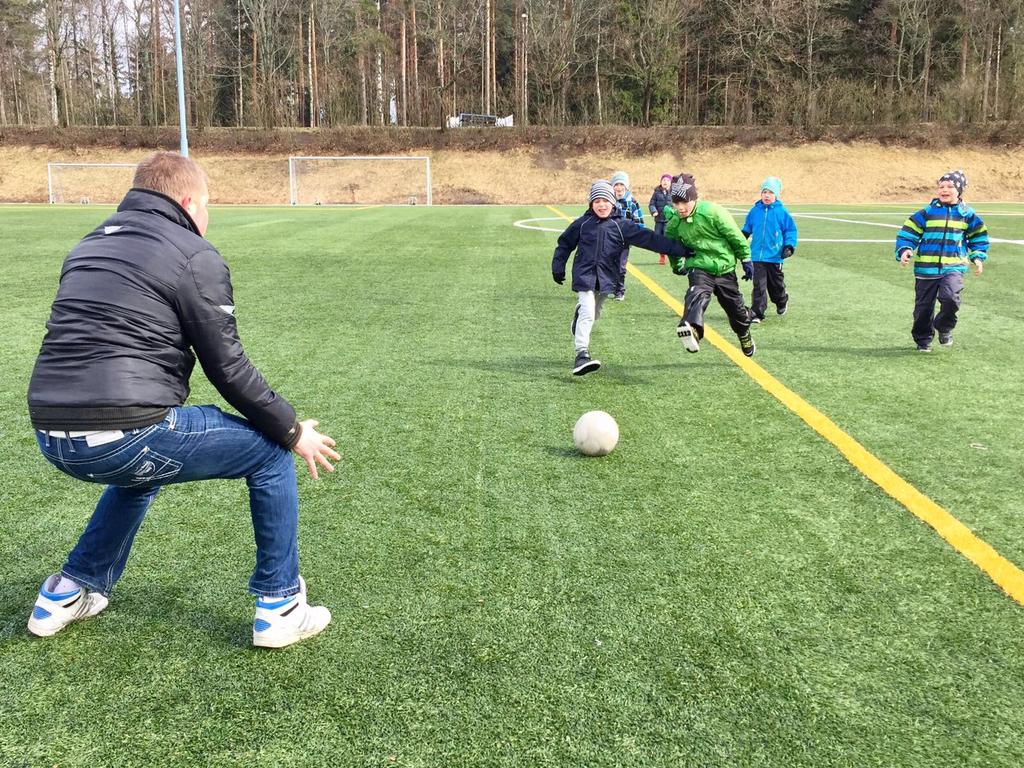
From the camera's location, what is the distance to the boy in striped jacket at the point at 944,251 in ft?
28.1

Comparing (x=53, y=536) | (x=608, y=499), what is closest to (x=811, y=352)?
(x=608, y=499)

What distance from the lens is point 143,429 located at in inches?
109

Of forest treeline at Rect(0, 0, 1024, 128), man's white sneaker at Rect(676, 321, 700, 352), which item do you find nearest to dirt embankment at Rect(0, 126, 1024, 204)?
forest treeline at Rect(0, 0, 1024, 128)

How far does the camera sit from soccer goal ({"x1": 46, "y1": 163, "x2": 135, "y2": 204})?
47062mm

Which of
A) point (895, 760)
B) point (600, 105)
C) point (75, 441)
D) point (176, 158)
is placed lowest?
point (895, 760)

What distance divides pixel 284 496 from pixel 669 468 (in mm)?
2761

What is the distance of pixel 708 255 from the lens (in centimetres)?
798

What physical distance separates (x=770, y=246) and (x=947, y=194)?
8.23 feet

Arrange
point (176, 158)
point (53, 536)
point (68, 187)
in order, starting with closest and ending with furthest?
point (176, 158) < point (53, 536) < point (68, 187)

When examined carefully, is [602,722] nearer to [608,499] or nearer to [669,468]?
[608,499]

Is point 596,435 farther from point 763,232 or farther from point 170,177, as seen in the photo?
point 763,232

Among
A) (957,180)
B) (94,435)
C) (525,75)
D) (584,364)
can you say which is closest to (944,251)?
(957,180)

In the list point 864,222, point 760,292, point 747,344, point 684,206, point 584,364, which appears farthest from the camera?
point 864,222

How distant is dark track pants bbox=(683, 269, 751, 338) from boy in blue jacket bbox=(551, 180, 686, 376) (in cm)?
30
